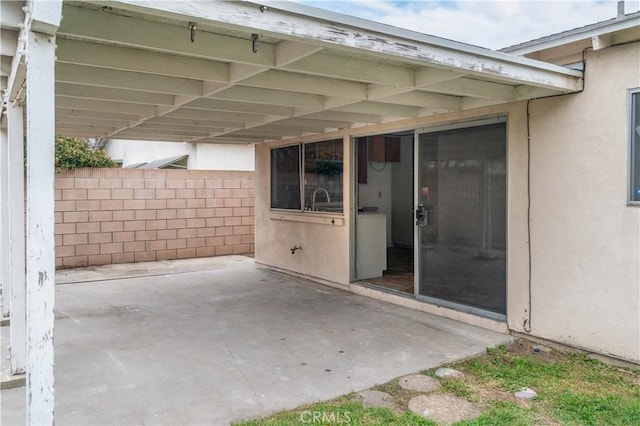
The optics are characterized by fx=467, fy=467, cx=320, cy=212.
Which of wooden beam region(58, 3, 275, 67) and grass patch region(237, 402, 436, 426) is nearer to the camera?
wooden beam region(58, 3, 275, 67)

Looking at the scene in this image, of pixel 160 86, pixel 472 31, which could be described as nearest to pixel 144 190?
pixel 160 86

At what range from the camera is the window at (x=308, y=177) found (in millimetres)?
6863

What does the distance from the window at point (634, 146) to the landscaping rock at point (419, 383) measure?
210 cm

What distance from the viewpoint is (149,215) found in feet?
30.0

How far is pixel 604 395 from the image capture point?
3.17 metres

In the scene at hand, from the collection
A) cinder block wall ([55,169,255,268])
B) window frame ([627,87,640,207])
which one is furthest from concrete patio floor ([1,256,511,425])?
cinder block wall ([55,169,255,268])

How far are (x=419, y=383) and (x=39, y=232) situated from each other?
2.65 m

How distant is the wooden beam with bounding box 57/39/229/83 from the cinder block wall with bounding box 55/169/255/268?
566cm

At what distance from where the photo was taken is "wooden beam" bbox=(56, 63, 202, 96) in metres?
3.73

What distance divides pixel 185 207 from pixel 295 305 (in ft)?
15.4

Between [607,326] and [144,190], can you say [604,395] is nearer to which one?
[607,326]

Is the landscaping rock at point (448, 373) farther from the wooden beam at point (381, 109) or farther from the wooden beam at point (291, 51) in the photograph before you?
the wooden beam at point (381, 109)

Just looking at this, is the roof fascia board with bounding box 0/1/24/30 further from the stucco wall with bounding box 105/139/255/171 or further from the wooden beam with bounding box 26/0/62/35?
the stucco wall with bounding box 105/139/255/171

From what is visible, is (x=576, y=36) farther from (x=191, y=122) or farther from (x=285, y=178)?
(x=285, y=178)
